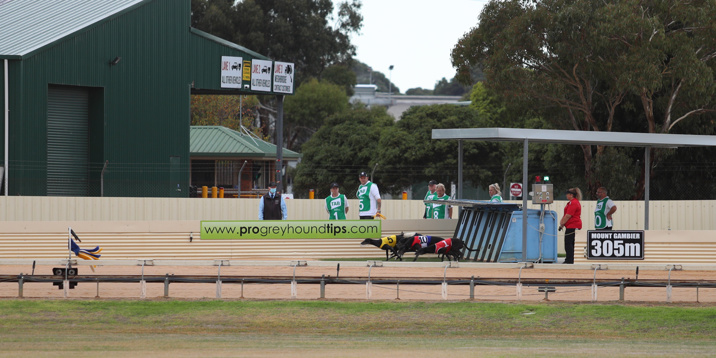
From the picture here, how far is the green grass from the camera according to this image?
9.70 metres

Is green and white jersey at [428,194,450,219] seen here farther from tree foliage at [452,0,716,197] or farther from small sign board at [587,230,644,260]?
tree foliage at [452,0,716,197]

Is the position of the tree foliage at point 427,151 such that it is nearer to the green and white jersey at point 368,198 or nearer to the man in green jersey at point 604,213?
the green and white jersey at point 368,198

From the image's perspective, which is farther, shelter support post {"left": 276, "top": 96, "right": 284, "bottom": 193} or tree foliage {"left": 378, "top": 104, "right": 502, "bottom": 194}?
tree foliage {"left": 378, "top": 104, "right": 502, "bottom": 194}

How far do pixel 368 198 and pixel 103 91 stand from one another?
11820mm

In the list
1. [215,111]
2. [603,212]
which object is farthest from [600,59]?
[215,111]

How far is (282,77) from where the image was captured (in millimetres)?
30078

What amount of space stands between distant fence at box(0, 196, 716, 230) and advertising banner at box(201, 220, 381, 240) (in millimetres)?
5956

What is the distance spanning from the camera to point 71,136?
88.0 ft

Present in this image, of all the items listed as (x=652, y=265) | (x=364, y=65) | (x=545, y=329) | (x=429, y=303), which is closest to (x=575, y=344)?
(x=545, y=329)

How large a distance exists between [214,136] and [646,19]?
2094 cm

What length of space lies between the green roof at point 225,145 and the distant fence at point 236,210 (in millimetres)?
15553

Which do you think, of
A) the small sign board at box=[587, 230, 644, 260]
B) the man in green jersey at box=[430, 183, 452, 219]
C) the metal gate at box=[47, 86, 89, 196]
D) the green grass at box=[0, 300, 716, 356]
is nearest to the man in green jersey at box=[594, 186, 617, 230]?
the small sign board at box=[587, 230, 644, 260]

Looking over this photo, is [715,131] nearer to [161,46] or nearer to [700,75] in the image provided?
[700,75]

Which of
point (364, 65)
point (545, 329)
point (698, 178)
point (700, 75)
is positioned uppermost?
point (364, 65)
